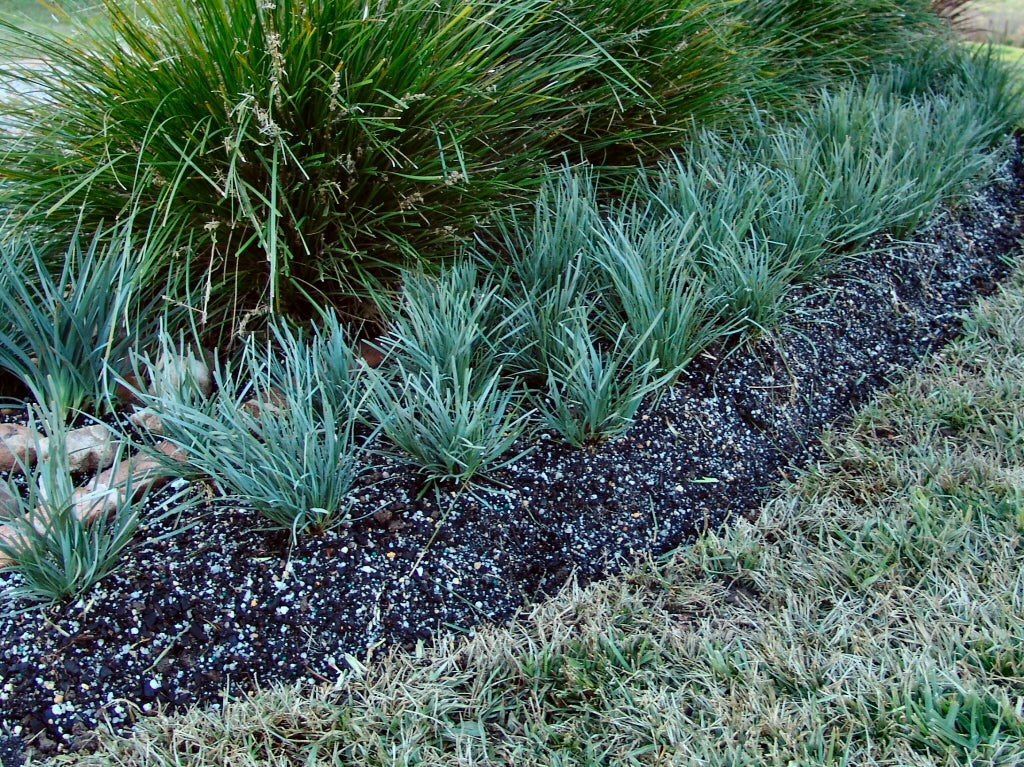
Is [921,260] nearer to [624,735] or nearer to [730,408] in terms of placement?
[730,408]

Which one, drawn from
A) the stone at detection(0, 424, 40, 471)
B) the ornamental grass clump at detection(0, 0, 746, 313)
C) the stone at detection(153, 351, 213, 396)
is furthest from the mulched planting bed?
the ornamental grass clump at detection(0, 0, 746, 313)

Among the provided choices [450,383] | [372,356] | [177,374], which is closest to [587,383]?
[450,383]

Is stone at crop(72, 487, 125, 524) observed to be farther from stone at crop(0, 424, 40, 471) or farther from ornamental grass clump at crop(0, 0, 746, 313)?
ornamental grass clump at crop(0, 0, 746, 313)

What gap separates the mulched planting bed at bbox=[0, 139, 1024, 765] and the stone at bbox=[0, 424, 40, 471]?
363 millimetres

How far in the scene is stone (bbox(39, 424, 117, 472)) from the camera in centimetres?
216

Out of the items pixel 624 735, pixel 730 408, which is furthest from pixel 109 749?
pixel 730 408

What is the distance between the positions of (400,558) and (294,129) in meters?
1.14

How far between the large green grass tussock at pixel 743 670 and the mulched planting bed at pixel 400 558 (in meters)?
0.08

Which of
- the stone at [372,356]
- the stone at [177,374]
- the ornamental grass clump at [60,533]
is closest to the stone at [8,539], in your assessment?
the ornamental grass clump at [60,533]

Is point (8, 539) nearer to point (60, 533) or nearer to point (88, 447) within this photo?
point (60, 533)

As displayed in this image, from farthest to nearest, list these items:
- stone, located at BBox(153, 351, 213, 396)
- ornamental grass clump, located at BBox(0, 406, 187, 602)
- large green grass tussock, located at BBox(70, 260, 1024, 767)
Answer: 1. stone, located at BBox(153, 351, 213, 396)
2. ornamental grass clump, located at BBox(0, 406, 187, 602)
3. large green grass tussock, located at BBox(70, 260, 1024, 767)

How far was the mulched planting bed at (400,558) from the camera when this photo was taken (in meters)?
1.82

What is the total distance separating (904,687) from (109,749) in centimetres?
153

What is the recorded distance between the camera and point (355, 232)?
2.46 metres
